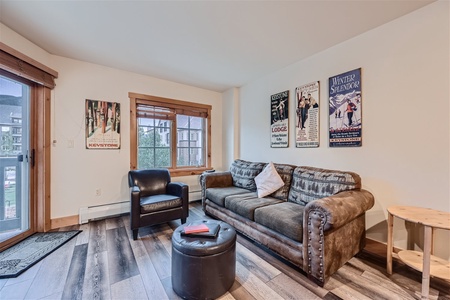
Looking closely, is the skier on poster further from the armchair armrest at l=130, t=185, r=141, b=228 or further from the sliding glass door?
the sliding glass door

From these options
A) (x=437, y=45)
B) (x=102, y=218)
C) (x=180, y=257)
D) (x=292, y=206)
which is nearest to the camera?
(x=180, y=257)

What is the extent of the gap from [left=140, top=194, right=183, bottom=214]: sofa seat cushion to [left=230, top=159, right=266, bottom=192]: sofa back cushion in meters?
1.04

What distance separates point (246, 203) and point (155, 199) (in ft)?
4.08

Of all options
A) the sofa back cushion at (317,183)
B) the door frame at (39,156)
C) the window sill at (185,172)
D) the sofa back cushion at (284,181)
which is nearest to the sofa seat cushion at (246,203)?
the sofa back cushion at (284,181)

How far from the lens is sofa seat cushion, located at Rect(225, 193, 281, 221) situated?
7.52 feet

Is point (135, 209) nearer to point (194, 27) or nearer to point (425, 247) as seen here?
point (194, 27)

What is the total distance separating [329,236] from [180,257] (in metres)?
1.23

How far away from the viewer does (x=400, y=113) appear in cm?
194

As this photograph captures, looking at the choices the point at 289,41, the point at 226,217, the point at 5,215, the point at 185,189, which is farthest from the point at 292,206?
the point at 5,215

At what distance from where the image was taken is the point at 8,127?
2301 millimetres

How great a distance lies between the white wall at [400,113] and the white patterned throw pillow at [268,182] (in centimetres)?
63

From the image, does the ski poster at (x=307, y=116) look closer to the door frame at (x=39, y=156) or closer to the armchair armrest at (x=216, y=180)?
the armchair armrest at (x=216, y=180)

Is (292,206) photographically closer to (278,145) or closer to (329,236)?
(329,236)

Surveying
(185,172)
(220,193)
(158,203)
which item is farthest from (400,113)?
(185,172)
